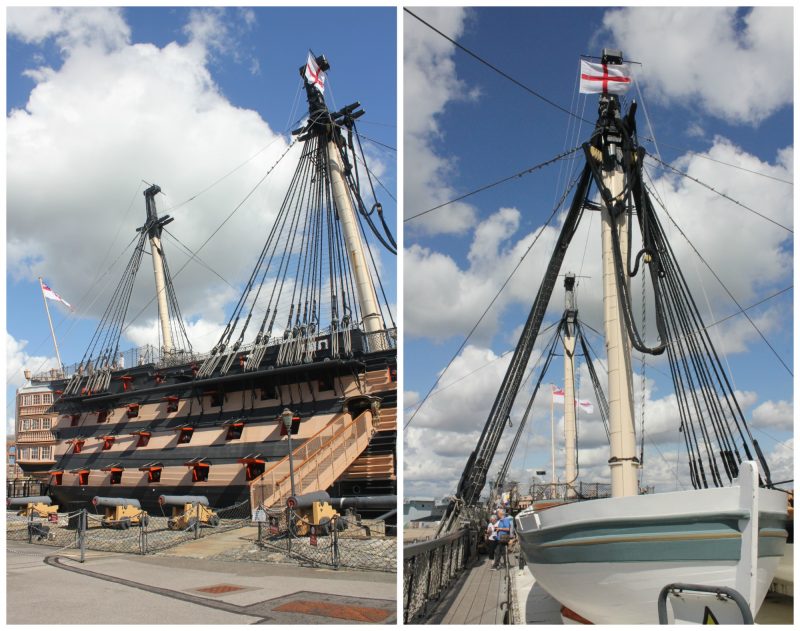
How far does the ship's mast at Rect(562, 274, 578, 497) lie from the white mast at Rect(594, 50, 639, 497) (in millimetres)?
21171

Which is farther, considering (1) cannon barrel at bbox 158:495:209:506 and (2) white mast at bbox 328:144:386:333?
(2) white mast at bbox 328:144:386:333

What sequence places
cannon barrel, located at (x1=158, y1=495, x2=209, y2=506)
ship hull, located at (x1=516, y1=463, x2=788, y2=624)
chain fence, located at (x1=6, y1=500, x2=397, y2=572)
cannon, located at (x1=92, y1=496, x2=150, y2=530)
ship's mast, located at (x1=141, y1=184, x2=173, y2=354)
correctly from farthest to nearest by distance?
1. ship's mast, located at (x1=141, y1=184, x2=173, y2=354)
2. cannon barrel, located at (x1=158, y1=495, x2=209, y2=506)
3. cannon, located at (x1=92, y1=496, x2=150, y2=530)
4. chain fence, located at (x1=6, y1=500, x2=397, y2=572)
5. ship hull, located at (x1=516, y1=463, x2=788, y2=624)

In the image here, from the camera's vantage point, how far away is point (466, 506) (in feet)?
65.3

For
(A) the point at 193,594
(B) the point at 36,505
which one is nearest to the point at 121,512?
(B) the point at 36,505

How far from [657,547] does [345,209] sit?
1772cm

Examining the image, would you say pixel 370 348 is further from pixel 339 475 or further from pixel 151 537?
pixel 151 537

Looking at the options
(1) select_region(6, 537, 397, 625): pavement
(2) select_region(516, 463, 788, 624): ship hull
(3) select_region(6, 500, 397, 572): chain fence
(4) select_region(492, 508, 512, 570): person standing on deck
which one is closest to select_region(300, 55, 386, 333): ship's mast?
(3) select_region(6, 500, 397, 572): chain fence

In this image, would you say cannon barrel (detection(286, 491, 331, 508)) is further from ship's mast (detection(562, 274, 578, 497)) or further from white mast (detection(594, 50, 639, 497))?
ship's mast (detection(562, 274, 578, 497))

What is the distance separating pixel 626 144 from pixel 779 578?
8.77 m

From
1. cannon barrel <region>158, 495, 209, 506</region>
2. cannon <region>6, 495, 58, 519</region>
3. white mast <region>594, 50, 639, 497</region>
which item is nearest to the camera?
white mast <region>594, 50, 639, 497</region>

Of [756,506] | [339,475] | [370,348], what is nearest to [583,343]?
[370,348]

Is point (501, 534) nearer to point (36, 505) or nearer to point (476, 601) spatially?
point (476, 601)

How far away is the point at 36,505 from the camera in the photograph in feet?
86.2

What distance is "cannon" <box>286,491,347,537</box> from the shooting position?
15134mm
